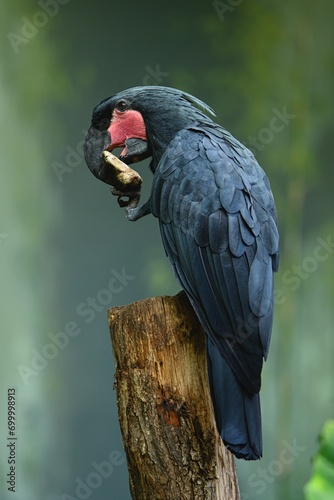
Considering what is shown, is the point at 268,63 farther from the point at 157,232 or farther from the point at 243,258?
the point at 243,258

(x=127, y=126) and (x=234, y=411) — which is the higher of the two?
(x=127, y=126)

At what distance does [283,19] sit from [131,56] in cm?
71

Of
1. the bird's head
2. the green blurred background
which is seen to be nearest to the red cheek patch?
the bird's head

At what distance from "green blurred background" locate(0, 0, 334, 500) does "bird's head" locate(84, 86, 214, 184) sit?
2.75ft

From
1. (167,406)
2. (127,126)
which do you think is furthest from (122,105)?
(167,406)

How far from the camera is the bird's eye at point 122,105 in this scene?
2.02 meters

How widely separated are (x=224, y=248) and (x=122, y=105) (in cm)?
59

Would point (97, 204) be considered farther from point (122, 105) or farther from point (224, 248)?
point (224, 248)

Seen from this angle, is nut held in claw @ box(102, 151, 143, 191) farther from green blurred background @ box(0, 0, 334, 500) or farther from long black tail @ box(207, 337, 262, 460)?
green blurred background @ box(0, 0, 334, 500)

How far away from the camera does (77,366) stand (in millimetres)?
2896

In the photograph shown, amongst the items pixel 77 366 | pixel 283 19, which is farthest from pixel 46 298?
pixel 283 19

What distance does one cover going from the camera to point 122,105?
79.6 inches

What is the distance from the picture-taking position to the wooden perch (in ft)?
5.64

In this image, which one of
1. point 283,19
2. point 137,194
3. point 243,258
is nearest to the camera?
point 243,258
